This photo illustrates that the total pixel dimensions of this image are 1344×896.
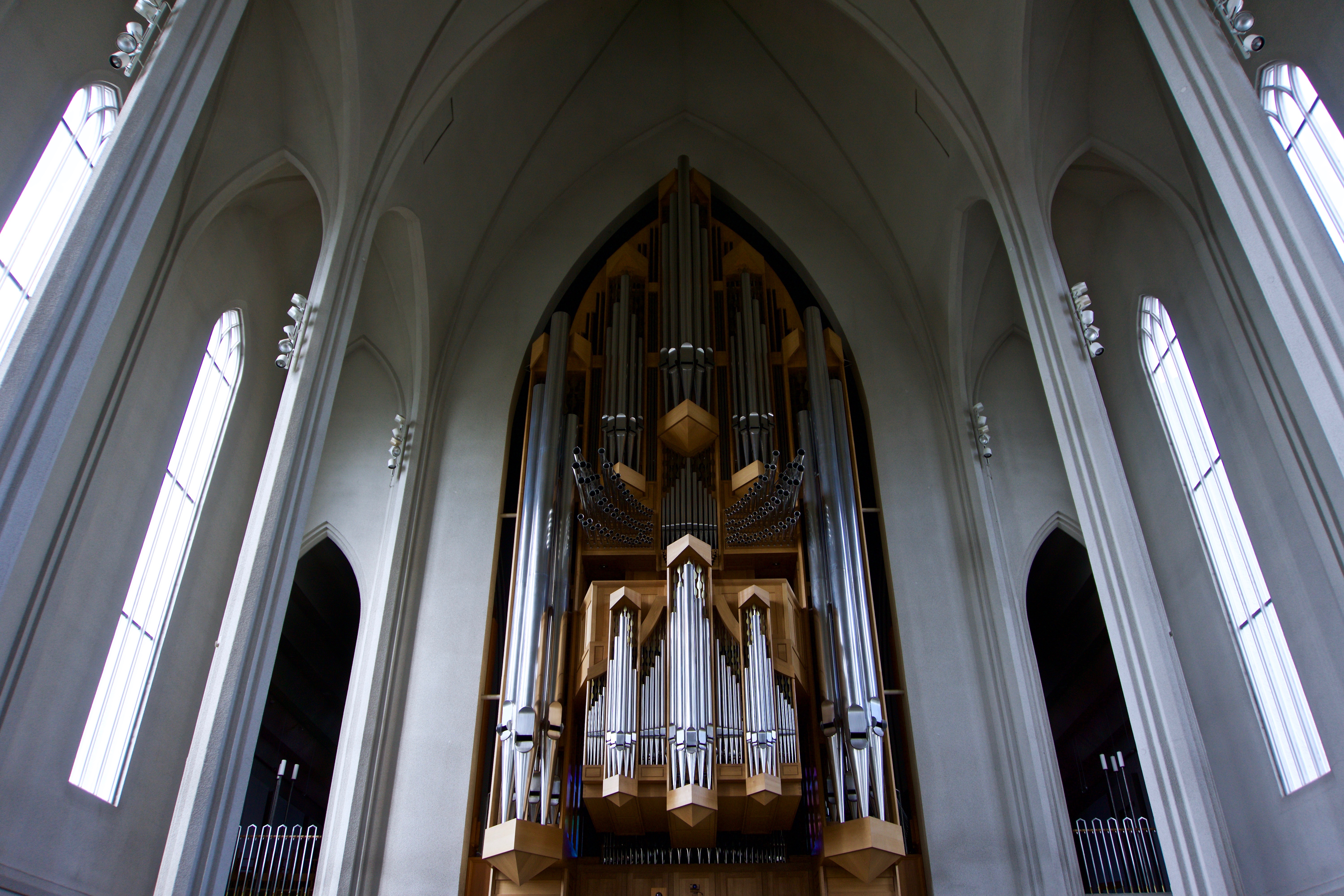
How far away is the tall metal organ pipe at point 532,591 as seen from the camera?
8.68 meters

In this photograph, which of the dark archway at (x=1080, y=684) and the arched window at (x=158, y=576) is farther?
the dark archway at (x=1080, y=684)

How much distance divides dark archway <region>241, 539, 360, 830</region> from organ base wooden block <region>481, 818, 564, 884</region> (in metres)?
6.53

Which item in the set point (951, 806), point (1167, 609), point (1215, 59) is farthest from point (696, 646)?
point (1215, 59)

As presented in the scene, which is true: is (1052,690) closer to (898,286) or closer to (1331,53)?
(898,286)

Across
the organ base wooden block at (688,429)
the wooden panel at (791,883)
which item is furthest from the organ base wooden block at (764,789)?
the organ base wooden block at (688,429)

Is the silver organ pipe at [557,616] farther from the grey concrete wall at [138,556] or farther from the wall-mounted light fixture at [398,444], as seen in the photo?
the grey concrete wall at [138,556]

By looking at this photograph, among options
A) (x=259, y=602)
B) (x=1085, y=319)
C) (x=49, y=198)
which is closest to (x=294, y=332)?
(x=49, y=198)

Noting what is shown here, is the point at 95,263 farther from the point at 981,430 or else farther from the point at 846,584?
the point at 981,430

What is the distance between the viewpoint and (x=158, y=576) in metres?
9.66

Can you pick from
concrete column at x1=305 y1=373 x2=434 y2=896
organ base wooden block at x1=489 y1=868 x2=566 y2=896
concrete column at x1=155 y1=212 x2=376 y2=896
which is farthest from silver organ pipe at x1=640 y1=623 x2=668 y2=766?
concrete column at x1=155 y1=212 x2=376 y2=896

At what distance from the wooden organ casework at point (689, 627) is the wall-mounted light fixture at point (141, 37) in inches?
207

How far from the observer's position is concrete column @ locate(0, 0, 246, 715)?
5.00m

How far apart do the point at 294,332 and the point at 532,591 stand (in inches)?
129

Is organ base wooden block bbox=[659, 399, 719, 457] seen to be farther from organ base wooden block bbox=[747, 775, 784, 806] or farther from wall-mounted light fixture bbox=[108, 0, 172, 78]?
wall-mounted light fixture bbox=[108, 0, 172, 78]
